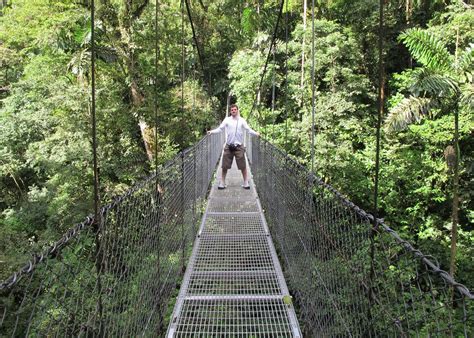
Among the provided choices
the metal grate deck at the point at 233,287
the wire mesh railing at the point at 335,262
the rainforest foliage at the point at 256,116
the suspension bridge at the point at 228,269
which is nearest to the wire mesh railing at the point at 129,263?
the suspension bridge at the point at 228,269

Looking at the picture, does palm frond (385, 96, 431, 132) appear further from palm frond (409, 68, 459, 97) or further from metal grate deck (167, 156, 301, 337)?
metal grate deck (167, 156, 301, 337)

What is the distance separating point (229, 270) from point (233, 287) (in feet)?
0.57

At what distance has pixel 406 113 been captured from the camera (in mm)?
5363

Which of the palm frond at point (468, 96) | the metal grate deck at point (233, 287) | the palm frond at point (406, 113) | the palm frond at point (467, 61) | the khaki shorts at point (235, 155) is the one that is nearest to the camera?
the metal grate deck at point (233, 287)

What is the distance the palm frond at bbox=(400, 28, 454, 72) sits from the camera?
191 inches

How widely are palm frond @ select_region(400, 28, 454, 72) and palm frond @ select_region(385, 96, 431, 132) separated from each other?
0.55 metres

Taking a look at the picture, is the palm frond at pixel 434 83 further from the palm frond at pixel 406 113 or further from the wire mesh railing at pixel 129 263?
the wire mesh railing at pixel 129 263

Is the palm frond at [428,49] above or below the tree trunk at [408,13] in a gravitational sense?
below

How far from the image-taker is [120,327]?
55.6 inches

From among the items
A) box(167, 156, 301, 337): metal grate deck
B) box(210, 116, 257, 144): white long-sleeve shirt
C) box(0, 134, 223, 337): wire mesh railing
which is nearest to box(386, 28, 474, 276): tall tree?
box(210, 116, 257, 144): white long-sleeve shirt

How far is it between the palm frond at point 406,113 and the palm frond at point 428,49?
554mm

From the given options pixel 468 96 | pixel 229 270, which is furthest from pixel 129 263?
pixel 468 96

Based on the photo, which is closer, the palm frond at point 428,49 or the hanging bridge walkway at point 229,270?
the hanging bridge walkway at point 229,270

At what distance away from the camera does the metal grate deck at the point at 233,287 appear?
1.77 metres
